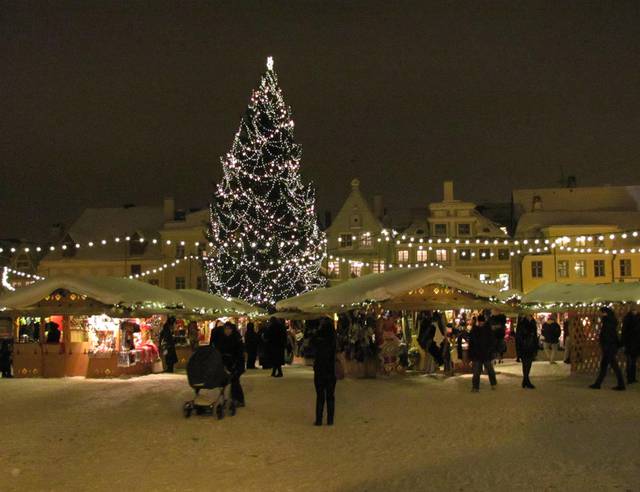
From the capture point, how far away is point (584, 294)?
30.1m

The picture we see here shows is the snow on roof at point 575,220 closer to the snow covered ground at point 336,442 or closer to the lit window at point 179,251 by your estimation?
the lit window at point 179,251

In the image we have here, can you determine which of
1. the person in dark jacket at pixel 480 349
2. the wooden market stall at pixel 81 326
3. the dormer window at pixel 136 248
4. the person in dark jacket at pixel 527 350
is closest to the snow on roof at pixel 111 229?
the dormer window at pixel 136 248

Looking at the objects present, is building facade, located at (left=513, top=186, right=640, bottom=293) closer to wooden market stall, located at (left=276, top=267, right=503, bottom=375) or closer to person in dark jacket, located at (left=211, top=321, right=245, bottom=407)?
wooden market stall, located at (left=276, top=267, right=503, bottom=375)

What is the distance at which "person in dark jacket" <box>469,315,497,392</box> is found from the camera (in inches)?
717

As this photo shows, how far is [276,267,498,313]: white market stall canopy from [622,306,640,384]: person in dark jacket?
507 centimetres

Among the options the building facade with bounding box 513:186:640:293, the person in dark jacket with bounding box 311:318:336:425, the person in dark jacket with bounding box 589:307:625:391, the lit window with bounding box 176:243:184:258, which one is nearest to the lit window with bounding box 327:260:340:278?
the lit window with bounding box 176:243:184:258

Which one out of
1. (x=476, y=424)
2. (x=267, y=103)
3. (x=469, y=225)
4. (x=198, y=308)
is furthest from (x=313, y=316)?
(x=469, y=225)

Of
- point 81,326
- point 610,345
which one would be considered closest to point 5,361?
point 81,326

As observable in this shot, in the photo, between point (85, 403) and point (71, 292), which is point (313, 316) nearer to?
point (71, 292)

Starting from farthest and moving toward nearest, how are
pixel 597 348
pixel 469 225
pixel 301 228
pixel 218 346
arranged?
pixel 469 225, pixel 301 228, pixel 597 348, pixel 218 346

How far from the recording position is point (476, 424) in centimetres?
1293

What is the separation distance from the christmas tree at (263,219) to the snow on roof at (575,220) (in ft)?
72.1

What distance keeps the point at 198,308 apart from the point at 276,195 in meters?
15.1

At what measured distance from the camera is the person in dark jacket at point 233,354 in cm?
1491
